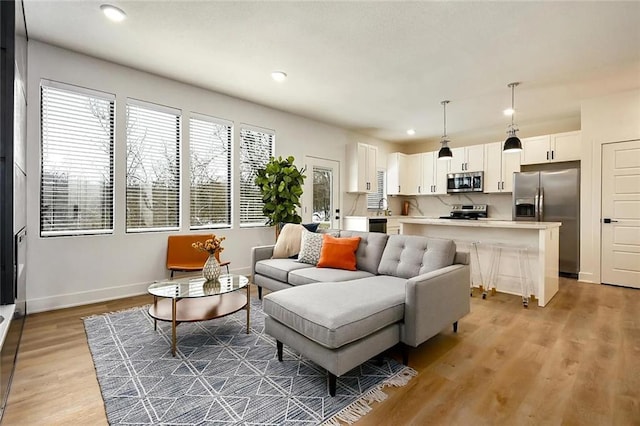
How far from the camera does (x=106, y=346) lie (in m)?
2.43

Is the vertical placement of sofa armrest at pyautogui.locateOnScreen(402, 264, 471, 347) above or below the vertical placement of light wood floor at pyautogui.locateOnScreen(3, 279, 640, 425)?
above

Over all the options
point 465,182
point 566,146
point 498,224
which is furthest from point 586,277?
point 465,182

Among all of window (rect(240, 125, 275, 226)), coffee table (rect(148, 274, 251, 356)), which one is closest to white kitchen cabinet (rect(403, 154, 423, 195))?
window (rect(240, 125, 275, 226))

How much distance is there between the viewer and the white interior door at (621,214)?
425 cm

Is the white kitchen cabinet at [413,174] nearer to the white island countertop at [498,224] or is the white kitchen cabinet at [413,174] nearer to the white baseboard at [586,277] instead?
the white island countertop at [498,224]

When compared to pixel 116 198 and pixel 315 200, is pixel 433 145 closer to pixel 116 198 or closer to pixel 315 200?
pixel 315 200

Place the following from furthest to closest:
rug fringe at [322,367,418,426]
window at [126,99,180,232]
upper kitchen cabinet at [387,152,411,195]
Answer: upper kitchen cabinet at [387,152,411,195] < window at [126,99,180,232] < rug fringe at [322,367,418,426]

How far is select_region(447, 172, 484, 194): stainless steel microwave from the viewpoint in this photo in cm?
618

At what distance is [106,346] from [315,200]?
4.09 meters

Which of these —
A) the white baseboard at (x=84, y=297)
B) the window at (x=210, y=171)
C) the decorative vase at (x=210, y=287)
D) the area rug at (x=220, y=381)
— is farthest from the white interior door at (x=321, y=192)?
the area rug at (x=220, y=381)

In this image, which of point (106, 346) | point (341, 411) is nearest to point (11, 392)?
point (106, 346)

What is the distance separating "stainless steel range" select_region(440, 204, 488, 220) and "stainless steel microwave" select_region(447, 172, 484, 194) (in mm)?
458

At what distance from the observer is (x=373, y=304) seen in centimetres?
201

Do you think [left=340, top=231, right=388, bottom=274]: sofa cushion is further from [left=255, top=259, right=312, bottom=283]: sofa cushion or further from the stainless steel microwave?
the stainless steel microwave
